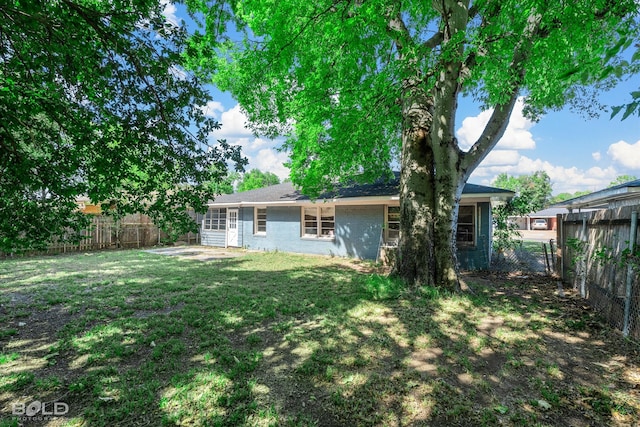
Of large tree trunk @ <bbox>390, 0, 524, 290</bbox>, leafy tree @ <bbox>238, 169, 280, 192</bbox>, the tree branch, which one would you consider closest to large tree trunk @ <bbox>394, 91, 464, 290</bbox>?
large tree trunk @ <bbox>390, 0, 524, 290</bbox>

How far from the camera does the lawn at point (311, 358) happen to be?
111 inches

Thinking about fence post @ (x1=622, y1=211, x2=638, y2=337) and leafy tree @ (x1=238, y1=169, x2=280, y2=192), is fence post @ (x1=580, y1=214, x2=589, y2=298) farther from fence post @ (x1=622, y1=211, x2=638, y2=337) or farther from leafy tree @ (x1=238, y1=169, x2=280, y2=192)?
leafy tree @ (x1=238, y1=169, x2=280, y2=192)

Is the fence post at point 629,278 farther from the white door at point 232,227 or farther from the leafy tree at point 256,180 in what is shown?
the leafy tree at point 256,180

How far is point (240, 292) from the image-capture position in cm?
705

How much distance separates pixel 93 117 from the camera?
4219mm

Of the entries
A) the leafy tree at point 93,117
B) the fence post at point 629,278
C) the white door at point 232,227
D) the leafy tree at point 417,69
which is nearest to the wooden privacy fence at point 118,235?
the white door at point 232,227

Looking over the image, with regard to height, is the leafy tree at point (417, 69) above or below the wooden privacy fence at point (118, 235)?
above

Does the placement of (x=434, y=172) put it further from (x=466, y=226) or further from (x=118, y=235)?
(x=118, y=235)

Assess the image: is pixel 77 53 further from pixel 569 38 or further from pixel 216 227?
pixel 216 227

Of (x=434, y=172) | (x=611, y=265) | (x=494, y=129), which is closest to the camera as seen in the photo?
(x=611, y=265)

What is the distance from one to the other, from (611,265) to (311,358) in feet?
16.7

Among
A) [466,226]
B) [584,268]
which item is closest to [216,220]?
[466,226]

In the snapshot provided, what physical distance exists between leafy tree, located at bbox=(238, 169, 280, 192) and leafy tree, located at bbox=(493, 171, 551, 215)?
143 ft

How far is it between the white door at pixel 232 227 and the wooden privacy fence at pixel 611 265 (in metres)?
15.0
